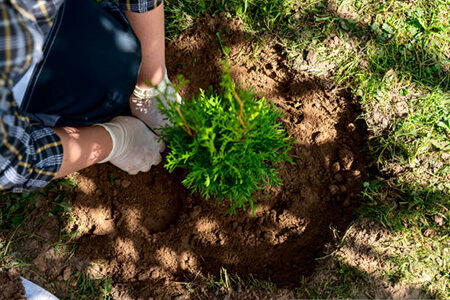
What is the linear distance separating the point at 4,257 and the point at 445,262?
2.42 meters

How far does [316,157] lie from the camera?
1.94 meters

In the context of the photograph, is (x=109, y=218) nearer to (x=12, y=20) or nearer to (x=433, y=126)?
(x=12, y=20)

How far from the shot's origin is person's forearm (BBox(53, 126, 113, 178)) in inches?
55.3

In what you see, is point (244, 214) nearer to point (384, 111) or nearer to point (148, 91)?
point (148, 91)

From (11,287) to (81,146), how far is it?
1.03 m

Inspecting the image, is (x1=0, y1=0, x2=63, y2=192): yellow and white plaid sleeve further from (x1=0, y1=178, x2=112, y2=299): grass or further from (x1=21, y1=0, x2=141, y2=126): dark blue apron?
(x1=0, y1=178, x2=112, y2=299): grass

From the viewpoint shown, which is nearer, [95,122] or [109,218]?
[95,122]

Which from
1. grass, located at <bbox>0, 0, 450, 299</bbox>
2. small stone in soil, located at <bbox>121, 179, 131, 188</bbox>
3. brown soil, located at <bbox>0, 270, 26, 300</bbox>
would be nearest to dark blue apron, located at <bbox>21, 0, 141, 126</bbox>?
small stone in soil, located at <bbox>121, 179, 131, 188</bbox>

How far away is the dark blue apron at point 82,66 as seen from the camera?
1381mm

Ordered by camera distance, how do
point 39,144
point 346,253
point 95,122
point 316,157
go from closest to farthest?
point 39,144 < point 95,122 < point 346,253 < point 316,157

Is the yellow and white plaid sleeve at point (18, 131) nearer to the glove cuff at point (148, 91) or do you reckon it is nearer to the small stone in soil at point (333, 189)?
the glove cuff at point (148, 91)

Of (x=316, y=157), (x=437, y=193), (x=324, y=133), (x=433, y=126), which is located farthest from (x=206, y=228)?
(x=433, y=126)

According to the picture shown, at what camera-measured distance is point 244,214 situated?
1.91m

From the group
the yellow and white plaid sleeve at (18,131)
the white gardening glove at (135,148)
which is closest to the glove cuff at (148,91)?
the white gardening glove at (135,148)
